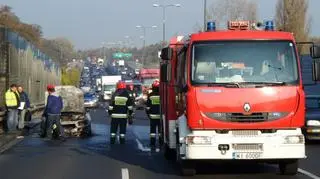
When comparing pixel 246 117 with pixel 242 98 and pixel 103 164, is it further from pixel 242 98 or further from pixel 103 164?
pixel 103 164

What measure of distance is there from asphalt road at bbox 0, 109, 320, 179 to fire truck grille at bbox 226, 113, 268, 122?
1205 mm

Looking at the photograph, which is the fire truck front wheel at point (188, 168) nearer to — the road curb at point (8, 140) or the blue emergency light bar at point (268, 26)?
the blue emergency light bar at point (268, 26)

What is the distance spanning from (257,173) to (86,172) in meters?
3.36

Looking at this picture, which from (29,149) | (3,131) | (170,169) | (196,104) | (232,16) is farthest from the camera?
(232,16)

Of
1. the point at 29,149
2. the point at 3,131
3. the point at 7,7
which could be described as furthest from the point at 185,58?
the point at 7,7

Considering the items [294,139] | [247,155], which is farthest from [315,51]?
[247,155]

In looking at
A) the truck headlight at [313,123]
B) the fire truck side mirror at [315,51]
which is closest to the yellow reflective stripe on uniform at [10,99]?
the truck headlight at [313,123]

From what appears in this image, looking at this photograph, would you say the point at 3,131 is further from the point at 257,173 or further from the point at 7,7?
the point at 7,7

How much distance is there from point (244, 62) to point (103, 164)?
4427 millimetres

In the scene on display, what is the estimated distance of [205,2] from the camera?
113 feet

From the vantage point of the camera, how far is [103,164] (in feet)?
47.9

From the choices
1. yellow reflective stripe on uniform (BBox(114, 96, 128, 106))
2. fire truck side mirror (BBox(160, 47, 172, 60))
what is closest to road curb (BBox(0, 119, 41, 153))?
yellow reflective stripe on uniform (BBox(114, 96, 128, 106))

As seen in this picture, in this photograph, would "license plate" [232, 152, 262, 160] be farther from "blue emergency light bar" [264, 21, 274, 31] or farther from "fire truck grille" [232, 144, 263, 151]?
"blue emergency light bar" [264, 21, 274, 31]

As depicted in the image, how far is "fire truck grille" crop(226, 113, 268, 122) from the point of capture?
38.1 feet
